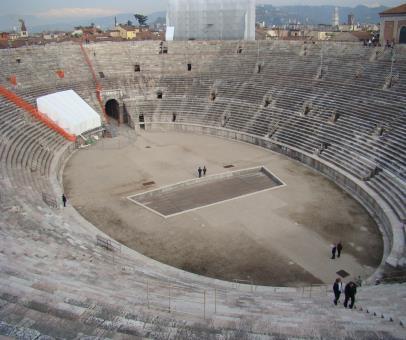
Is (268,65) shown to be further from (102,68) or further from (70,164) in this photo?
(70,164)

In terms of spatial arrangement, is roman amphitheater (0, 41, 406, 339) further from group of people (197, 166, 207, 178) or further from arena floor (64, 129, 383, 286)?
group of people (197, 166, 207, 178)

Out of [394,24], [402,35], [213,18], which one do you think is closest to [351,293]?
[402,35]

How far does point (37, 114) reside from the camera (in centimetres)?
2977

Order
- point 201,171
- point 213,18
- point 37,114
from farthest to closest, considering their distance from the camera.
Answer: point 213,18, point 37,114, point 201,171

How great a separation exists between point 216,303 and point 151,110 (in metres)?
27.5

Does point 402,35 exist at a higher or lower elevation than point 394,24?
lower

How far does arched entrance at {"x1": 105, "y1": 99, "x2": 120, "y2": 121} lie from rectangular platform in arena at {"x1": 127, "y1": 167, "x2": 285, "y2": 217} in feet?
53.3

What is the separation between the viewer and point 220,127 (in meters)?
32.8

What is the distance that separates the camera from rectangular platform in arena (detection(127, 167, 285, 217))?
20453 mm

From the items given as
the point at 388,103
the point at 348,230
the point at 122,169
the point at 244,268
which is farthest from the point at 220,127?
the point at 244,268

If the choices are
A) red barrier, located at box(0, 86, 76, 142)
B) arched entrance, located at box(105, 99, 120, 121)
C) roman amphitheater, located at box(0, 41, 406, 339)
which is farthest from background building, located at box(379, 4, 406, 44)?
red barrier, located at box(0, 86, 76, 142)

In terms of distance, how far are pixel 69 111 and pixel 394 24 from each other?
103ft

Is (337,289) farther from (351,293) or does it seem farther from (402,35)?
(402,35)

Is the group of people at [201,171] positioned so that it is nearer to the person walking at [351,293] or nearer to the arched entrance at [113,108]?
the person walking at [351,293]
